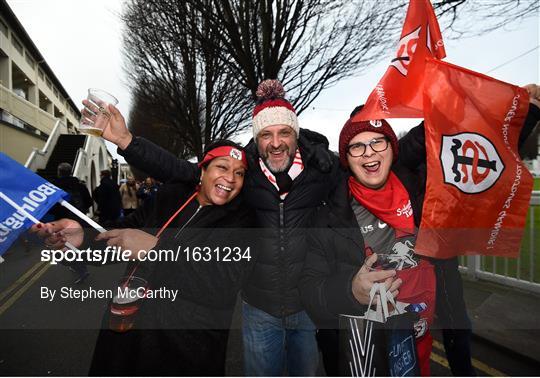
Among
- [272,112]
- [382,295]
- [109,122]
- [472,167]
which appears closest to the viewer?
[382,295]

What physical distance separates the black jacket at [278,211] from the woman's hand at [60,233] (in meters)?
0.49

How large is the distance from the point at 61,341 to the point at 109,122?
2.64 metres

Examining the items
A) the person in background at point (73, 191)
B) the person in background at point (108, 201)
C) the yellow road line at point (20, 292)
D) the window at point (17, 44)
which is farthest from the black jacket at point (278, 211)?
the window at point (17, 44)

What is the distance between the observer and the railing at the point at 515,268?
406cm

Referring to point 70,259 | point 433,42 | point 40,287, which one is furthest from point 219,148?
point 40,287

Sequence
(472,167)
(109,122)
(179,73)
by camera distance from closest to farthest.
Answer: (472,167) < (109,122) < (179,73)

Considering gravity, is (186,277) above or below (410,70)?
below

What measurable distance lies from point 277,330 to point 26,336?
9.94 ft

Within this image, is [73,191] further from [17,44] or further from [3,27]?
[17,44]

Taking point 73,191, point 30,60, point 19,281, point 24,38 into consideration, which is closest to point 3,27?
point 24,38

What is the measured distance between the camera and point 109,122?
6.46ft

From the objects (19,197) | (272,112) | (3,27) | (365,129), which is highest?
(3,27)

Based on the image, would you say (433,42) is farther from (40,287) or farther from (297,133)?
(40,287)

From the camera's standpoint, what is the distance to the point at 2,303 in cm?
442
